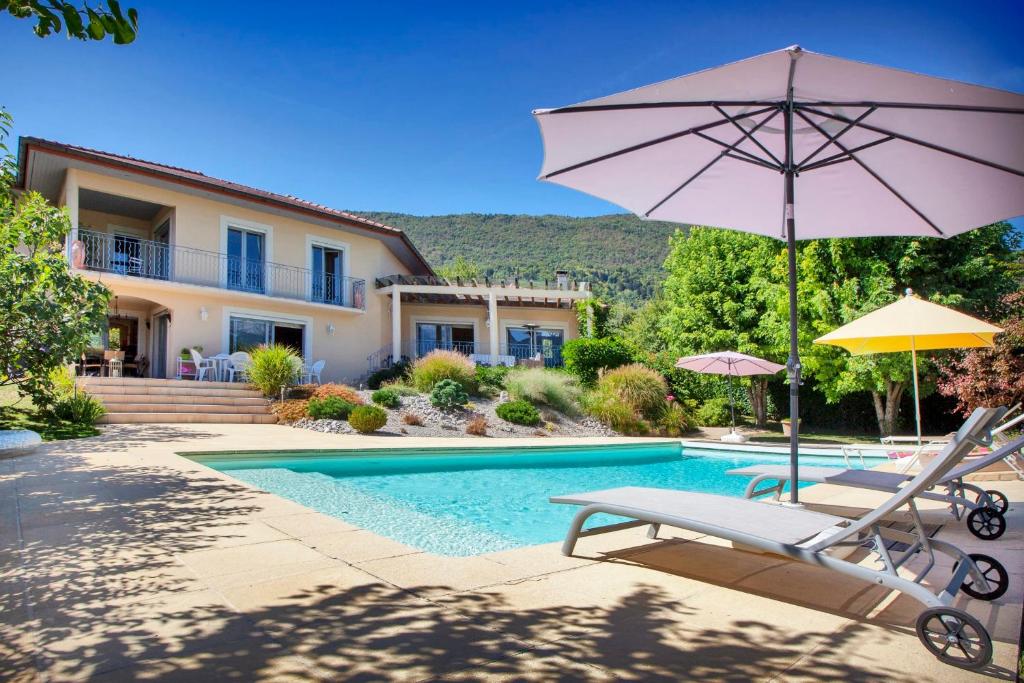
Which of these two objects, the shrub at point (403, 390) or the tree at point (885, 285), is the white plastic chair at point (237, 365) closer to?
the shrub at point (403, 390)

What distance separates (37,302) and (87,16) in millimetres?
6470

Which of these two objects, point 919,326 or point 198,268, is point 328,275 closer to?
point 198,268

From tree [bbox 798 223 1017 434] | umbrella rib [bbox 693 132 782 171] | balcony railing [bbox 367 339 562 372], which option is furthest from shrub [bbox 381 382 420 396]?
umbrella rib [bbox 693 132 782 171]

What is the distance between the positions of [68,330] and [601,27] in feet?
36.0

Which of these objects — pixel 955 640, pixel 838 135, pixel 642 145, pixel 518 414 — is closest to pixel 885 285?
pixel 518 414

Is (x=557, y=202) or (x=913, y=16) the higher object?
(x=557, y=202)

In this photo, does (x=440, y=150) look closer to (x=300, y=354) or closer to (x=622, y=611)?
(x=300, y=354)

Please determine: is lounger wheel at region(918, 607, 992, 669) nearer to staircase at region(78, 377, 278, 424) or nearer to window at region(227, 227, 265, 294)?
staircase at region(78, 377, 278, 424)

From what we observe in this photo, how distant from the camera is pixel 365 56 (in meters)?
13.8

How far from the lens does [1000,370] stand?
934 centimetres

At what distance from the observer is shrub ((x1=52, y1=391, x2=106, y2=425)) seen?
1072 cm

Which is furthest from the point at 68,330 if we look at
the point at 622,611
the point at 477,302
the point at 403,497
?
the point at 477,302

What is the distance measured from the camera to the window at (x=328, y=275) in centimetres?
1967

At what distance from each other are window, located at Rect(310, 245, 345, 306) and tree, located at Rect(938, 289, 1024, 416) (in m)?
16.6
